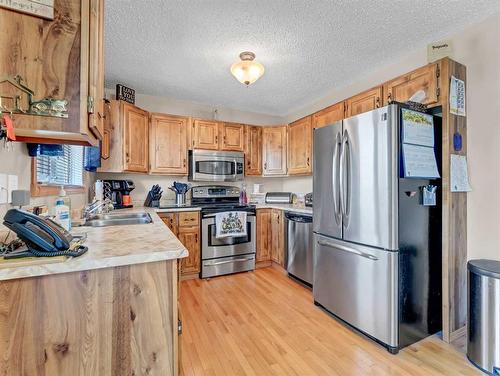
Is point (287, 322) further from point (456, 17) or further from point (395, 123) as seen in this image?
point (456, 17)

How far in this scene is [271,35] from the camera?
2.14 m

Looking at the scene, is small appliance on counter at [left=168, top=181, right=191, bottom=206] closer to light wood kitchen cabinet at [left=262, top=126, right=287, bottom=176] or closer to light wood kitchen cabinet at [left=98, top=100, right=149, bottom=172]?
light wood kitchen cabinet at [left=98, top=100, right=149, bottom=172]

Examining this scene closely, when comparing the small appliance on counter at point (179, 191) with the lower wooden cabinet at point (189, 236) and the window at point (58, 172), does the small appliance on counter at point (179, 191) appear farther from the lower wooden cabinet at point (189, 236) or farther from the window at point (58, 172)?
the window at point (58, 172)

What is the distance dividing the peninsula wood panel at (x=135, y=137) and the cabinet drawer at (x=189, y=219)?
0.82 m

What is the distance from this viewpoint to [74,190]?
2293 mm

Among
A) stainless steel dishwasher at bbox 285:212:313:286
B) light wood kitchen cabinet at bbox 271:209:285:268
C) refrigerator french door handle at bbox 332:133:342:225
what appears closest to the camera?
refrigerator french door handle at bbox 332:133:342:225

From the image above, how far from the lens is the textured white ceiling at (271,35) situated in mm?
1820

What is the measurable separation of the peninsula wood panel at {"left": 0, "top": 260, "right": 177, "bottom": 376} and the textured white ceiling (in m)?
1.89

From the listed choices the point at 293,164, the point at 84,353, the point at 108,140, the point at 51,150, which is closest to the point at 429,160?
the point at 293,164

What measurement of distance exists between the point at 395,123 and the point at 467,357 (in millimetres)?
1725

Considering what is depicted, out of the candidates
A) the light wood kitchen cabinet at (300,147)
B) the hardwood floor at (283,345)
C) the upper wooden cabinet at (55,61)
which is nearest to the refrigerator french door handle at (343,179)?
the hardwood floor at (283,345)

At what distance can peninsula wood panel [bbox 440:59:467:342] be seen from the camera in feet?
6.39

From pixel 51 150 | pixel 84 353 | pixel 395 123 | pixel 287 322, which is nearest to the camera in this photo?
pixel 84 353

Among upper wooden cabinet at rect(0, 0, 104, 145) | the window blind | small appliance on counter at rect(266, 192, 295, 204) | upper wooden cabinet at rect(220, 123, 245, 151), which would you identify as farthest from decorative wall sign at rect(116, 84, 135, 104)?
small appliance on counter at rect(266, 192, 295, 204)
